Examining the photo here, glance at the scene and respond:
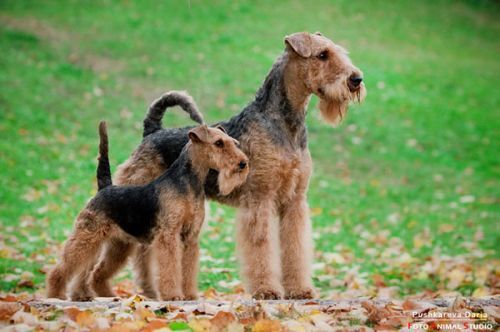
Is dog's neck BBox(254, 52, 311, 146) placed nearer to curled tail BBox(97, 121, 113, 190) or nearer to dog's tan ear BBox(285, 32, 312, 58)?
dog's tan ear BBox(285, 32, 312, 58)

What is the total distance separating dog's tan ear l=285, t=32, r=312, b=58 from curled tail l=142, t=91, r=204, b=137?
3.74ft

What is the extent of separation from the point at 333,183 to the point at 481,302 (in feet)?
27.3

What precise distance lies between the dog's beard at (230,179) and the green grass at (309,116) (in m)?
2.31

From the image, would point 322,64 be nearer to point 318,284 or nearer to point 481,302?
point 481,302

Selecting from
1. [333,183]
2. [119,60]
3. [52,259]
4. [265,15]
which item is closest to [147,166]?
→ [52,259]

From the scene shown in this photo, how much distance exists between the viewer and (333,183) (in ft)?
44.5

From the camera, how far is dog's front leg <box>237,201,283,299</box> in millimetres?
5422

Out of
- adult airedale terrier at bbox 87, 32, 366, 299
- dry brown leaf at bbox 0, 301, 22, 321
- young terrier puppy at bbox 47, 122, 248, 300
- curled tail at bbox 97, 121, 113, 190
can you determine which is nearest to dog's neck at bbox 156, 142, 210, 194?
young terrier puppy at bbox 47, 122, 248, 300

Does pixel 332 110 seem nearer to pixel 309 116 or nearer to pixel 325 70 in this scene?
pixel 325 70

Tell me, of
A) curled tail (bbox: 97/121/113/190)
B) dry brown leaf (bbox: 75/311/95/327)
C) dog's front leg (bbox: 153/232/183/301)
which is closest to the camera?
dry brown leaf (bbox: 75/311/95/327)

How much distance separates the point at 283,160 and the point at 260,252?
76cm

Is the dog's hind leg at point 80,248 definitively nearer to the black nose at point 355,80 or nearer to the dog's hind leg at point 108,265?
the dog's hind leg at point 108,265

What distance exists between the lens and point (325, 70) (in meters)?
5.46

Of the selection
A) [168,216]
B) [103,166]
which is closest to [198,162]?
[168,216]
